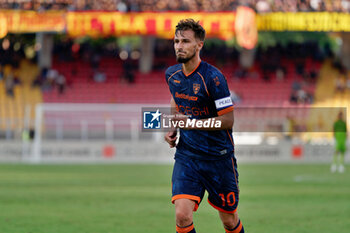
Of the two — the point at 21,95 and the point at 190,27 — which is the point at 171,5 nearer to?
the point at 21,95

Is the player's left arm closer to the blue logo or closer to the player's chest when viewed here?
the player's chest

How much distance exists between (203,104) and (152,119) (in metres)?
0.55

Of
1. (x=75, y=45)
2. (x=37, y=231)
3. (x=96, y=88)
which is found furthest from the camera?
(x=75, y=45)

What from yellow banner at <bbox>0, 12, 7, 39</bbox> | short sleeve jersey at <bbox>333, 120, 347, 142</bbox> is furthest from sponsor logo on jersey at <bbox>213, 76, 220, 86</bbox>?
yellow banner at <bbox>0, 12, 7, 39</bbox>

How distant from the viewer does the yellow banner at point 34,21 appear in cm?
3794

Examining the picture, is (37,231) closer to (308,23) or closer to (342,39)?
(308,23)

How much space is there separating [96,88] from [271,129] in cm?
1350

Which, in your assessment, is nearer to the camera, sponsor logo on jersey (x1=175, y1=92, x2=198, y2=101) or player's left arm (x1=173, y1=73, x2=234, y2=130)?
player's left arm (x1=173, y1=73, x2=234, y2=130)

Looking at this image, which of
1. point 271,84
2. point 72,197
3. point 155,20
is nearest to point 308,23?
point 271,84

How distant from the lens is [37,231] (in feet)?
32.3

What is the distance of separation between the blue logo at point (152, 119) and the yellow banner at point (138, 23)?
31230mm

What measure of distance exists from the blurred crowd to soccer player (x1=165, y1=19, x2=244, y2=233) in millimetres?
32336

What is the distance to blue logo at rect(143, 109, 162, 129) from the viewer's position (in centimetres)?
689

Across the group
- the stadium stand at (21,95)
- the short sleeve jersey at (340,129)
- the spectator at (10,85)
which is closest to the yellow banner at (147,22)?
the spectator at (10,85)
